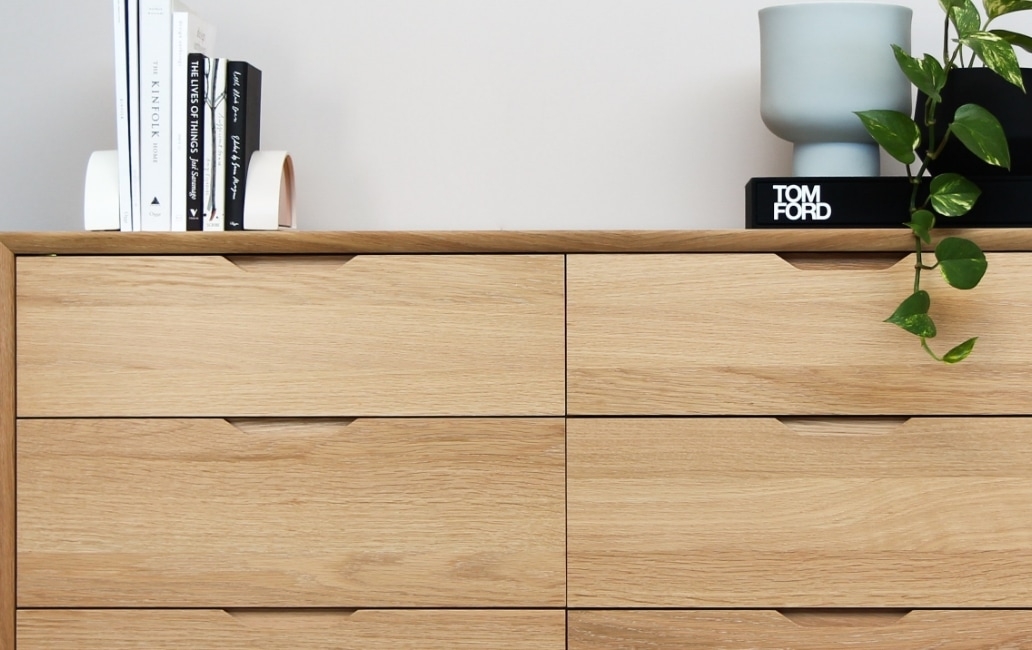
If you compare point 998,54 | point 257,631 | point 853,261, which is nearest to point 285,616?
point 257,631

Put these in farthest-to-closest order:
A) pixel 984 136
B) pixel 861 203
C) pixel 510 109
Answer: pixel 510 109
pixel 861 203
pixel 984 136

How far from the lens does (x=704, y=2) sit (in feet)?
4.40

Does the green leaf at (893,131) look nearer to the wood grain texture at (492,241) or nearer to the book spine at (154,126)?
the wood grain texture at (492,241)

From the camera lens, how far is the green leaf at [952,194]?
3.07 feet

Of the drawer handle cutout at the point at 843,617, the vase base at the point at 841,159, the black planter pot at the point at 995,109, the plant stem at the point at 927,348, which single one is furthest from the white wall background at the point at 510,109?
the drawer handle cutout at the point at 843,617

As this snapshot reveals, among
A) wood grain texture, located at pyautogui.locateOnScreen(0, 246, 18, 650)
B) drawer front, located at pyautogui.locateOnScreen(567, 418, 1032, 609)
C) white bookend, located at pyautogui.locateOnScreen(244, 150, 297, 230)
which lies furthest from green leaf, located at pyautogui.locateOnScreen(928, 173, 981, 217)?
wood grain texture, located at pyautogui.locateOnScreen(0, 246, 18, 650)

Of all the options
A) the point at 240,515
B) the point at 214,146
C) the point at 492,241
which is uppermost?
the point at 214,146

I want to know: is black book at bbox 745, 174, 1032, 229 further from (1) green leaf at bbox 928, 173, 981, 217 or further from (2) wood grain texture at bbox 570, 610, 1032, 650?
(2) wood grain texture at bbox 570, 610, 1032, 650

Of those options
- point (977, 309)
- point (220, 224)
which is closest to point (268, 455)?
point (220, 224)

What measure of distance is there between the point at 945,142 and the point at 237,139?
796 mm

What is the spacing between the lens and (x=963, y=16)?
964mm

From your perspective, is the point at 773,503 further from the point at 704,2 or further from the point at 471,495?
the point at 704,2

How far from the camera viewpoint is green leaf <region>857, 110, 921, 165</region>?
0.95 m

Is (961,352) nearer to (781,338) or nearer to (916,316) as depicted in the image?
(916,316)
